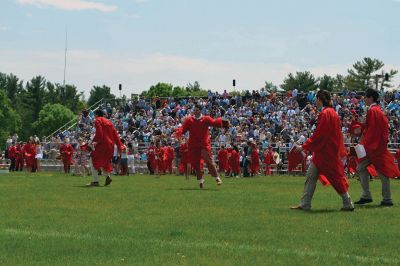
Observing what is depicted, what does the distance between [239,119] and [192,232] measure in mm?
40126

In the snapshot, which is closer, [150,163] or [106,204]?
[106,204]

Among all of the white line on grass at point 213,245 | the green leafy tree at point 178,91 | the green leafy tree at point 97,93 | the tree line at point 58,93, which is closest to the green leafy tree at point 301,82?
the tree line at point 58,93

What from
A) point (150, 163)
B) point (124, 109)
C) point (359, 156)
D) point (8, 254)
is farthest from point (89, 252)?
point (124, 109)

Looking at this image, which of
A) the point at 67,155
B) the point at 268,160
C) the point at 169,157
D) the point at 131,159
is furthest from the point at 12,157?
the point at 268,160

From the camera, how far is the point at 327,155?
13.6 meters

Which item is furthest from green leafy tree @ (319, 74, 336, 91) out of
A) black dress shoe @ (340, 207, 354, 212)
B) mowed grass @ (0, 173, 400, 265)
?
black dress shoe @ (340, 207, 354, 212)

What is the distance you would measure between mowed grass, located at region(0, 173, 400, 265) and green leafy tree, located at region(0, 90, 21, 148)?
10655 centimetres

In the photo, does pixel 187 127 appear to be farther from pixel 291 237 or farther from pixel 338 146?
pixel 291 237

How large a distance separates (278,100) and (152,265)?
4518cm

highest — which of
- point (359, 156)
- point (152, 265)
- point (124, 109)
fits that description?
point (124, 109)

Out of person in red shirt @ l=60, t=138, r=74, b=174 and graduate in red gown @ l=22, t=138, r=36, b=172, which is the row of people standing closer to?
graduate in red gown @ l=22, t=138, r=36, b=172

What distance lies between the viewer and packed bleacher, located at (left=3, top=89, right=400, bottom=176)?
44.2 meters

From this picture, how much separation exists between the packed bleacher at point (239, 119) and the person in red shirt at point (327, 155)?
2603cm

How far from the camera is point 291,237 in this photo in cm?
992
